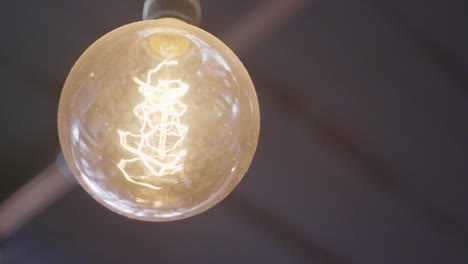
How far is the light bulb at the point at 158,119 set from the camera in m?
0.55

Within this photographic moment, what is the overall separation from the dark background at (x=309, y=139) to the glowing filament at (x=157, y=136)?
0.88ft

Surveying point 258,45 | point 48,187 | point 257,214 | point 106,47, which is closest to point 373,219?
point 257,214

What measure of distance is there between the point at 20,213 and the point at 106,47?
0.65 metres

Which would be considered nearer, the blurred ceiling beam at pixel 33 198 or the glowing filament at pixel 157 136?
the glowing filament at pixel 157 136

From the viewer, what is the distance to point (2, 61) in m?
0.86

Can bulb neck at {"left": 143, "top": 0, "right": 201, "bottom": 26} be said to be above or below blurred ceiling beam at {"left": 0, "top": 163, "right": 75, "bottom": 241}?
above

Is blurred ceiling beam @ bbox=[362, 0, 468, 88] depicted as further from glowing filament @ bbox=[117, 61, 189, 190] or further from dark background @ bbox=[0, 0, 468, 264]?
glowing filament @ bbox=[117, 61, 189, 190]

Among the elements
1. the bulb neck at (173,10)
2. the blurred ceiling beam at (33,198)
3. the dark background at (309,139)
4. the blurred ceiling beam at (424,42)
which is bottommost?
the blurred ceiling beam at (33,198)

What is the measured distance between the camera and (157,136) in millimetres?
588

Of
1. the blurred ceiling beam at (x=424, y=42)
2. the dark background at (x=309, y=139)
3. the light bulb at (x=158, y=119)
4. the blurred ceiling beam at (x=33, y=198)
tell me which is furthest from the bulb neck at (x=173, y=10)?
the blurred ceiling beam at (x=33, y=198)

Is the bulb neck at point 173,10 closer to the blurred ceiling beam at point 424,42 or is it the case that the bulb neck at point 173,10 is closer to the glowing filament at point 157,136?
the glowing filament at point 157,136

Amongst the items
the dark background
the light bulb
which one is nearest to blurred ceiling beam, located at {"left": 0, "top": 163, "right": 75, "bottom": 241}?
the dark background

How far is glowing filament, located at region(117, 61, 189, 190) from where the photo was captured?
0.57m

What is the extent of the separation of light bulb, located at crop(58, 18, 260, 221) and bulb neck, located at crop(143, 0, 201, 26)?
0.06 ft
